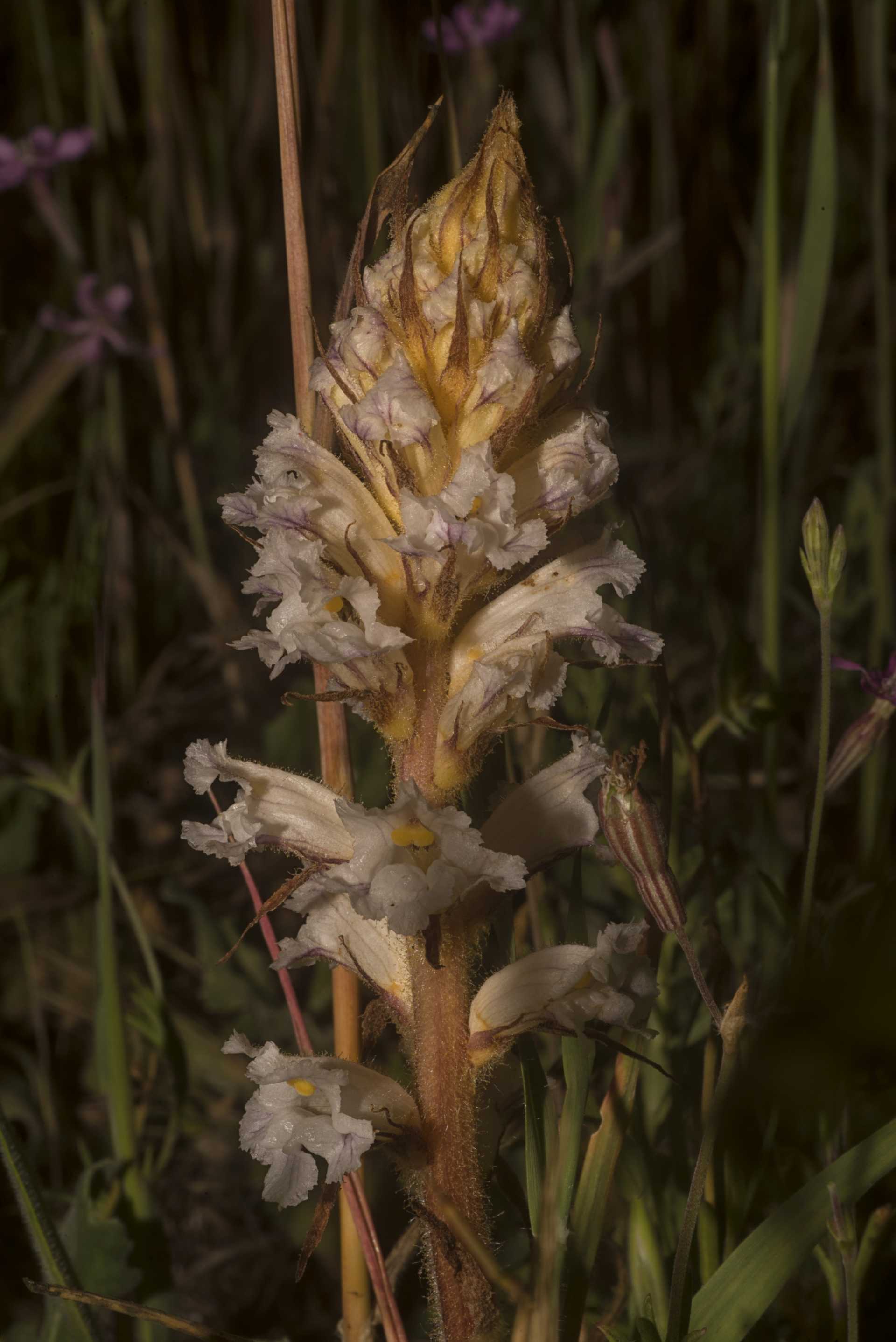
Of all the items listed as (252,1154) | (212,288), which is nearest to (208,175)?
(212,288)

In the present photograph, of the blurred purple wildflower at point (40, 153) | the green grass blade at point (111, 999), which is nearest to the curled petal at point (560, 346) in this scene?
the green grass blade at point (111, 999)

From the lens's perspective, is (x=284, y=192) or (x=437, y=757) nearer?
(x=437, y=757)

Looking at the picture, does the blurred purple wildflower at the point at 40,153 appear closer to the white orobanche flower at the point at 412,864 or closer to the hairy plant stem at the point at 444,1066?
the hairy plant stem at the point at 444,1066

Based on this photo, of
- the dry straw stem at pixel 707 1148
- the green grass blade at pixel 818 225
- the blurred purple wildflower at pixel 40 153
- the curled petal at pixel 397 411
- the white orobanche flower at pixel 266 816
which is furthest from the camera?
the blurred purple wildflower at pixel 40 153

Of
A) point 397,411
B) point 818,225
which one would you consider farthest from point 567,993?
point 818,225

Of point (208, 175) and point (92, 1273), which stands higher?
point (208, 175)

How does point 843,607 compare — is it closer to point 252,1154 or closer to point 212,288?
point 252,1154

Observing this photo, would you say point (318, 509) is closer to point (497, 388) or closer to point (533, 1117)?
point (497, 388)
